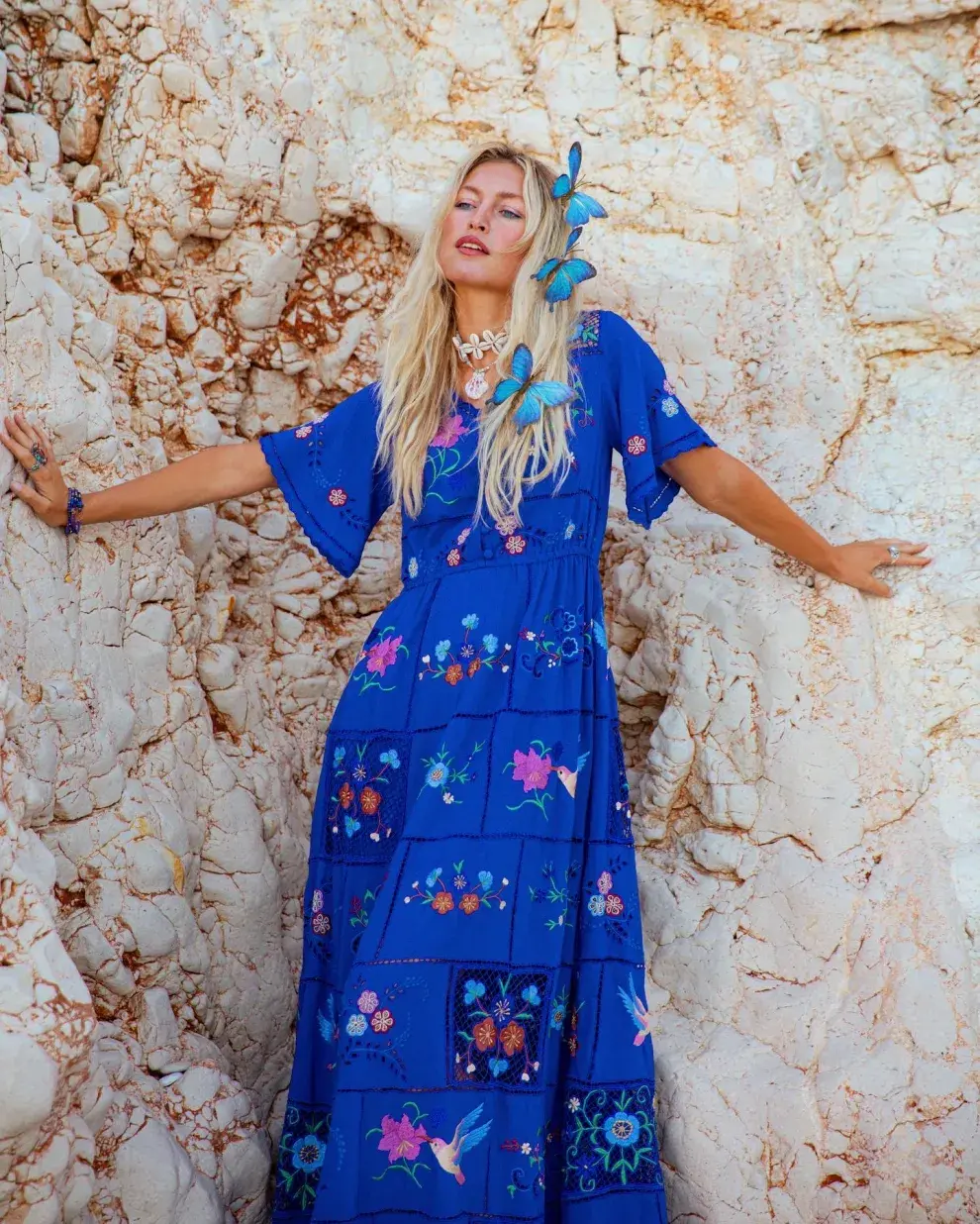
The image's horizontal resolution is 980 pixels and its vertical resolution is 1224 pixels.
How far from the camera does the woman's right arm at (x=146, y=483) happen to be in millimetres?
2680

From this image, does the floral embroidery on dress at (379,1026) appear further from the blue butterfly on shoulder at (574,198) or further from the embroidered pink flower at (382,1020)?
the blue butterfly on shoulder at (574,198)

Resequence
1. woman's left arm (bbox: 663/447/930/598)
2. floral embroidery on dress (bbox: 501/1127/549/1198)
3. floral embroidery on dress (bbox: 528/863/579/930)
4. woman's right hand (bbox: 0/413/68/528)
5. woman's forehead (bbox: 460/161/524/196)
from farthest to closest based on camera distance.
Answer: woman's forehead (bbox: 460/161/524/196)
woman's left arm (bbox: 663/447/930/598)
woman's right hand (bbox: 0/413/68/528)
floral embroidery on dress (bbox: 528/863/579/930)
floral embroidery on dress (bbox: 501/1127/549/1198)

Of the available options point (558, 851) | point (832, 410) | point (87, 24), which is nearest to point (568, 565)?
point (558, 851)

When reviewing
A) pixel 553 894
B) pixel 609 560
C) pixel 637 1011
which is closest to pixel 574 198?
pixel 609 560

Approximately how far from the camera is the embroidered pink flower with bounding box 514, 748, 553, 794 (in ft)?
8.43

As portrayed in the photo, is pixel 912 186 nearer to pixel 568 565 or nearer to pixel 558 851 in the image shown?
pixel 568 565

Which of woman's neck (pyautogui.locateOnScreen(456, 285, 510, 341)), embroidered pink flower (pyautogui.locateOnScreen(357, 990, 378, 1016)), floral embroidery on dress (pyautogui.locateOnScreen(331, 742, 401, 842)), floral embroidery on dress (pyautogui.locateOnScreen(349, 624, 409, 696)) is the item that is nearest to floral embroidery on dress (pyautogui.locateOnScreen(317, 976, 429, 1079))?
embroidered pink flower (pyautogui.locateOnScreen(357, 990, 378, 1016))

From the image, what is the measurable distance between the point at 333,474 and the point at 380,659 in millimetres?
420

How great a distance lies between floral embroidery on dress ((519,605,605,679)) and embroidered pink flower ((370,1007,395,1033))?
0.69m

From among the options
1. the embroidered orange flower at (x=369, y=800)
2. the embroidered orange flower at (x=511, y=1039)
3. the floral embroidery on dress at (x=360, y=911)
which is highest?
the embroidered orange flower at (x=369, y=800)

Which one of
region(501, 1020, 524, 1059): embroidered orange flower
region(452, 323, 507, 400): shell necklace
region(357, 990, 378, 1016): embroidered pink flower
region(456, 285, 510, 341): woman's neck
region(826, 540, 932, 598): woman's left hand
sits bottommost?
region(501, 1020, 524, 1059): embroidered orange flower

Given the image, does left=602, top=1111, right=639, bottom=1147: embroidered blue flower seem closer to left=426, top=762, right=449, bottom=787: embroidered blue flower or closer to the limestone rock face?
the limestone rock face

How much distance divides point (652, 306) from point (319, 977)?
1.76m

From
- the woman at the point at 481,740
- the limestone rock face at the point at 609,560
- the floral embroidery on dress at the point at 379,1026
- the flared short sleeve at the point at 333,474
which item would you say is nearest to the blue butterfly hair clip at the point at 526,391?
the woman at the point at 481,740
